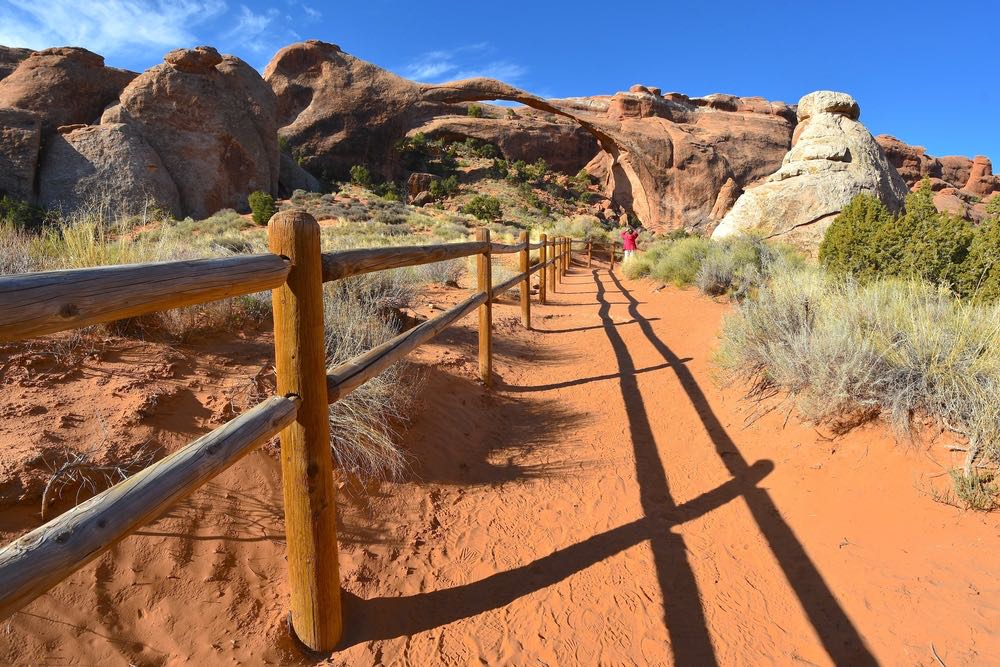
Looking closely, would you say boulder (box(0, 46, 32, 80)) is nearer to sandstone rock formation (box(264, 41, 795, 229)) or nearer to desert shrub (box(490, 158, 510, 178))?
sandstone rock formation (box(264, 41, 795, 229))

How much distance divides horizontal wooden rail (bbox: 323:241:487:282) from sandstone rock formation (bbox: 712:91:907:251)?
11.2 metres

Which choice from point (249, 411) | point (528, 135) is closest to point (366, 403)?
point (249, 411)

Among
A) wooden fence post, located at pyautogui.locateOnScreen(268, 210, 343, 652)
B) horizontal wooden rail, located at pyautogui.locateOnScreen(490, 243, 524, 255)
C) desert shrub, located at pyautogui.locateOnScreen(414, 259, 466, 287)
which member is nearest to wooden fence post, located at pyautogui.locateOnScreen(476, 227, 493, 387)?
horizontal wooden rail, located at pyautogui.locateOnScreen(490, 243, 524, 255)

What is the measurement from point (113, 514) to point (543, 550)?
2171 mm

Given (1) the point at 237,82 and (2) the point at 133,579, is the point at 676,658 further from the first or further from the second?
(1) the point at 237,82

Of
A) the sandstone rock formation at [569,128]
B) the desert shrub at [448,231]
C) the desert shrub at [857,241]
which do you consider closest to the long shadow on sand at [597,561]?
the desert shrub at [857,241]

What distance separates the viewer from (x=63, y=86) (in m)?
24.5

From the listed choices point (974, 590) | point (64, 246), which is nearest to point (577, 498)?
point (974, 590)

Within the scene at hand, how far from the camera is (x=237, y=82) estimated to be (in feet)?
92.3

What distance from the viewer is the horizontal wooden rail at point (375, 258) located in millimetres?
2246

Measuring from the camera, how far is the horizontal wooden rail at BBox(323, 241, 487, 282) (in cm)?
225

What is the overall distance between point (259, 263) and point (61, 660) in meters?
1.50

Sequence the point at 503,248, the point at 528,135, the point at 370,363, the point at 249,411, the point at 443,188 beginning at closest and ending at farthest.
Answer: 1. the point at 249,411
2. the point at 370,363
3. the point at 503,248
4. the point at 443,188
5. the point at 528,135

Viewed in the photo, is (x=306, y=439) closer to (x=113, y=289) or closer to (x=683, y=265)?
(x=113, y=289)
